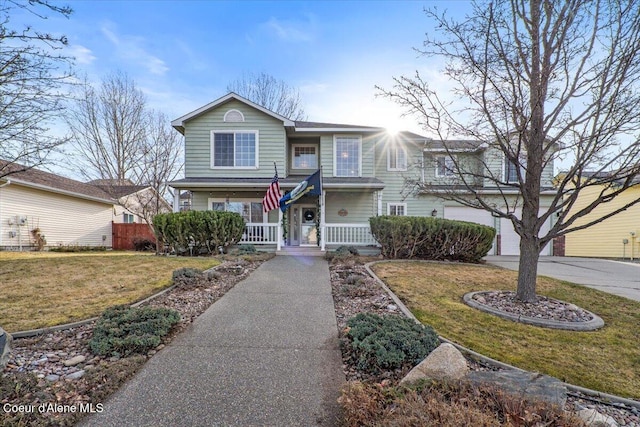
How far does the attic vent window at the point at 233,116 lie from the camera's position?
44.5 feet

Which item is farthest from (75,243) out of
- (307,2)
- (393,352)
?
(393,352)

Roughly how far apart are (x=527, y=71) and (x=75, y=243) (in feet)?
75.6

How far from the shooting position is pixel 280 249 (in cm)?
1242

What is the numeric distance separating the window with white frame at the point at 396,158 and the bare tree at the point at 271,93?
1246cm

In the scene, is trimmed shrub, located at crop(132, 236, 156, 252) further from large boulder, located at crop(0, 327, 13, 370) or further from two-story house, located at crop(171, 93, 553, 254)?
large boulder, located at crop(0, 327, 13, 370)

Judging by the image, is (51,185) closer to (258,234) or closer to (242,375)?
(258,234)

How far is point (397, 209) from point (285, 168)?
615 centimetres

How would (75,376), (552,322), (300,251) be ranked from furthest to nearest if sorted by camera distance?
(300,251) → (552,322) → (75,376)

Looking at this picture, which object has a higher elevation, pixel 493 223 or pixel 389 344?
pixel 493 223

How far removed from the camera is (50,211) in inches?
642

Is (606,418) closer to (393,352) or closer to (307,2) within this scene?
(393,352)

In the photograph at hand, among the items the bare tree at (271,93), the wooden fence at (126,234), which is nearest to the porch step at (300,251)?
the wooden fence at (126,234)

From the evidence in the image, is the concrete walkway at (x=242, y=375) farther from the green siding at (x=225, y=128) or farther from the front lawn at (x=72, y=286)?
the green siding at (x=225, y=128)

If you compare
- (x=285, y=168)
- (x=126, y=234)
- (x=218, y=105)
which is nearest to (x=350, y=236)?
(x=285, y=168)
